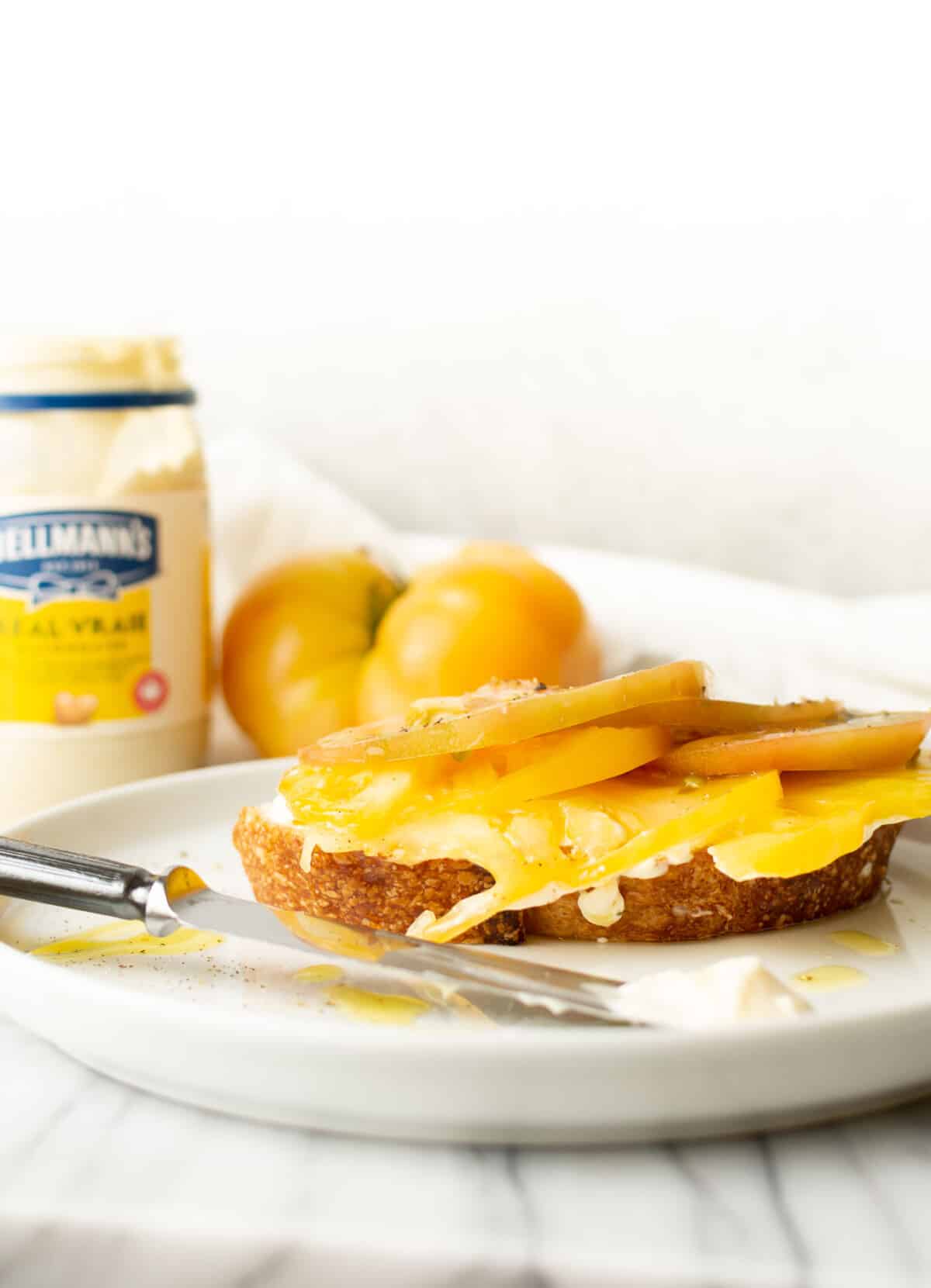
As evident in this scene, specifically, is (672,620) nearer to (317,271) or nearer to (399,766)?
(317,271)

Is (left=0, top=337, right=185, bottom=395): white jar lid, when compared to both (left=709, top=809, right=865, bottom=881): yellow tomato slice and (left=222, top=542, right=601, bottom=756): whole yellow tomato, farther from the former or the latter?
(left=709, top=809, right=865, bottom=881): yellow tomato slice

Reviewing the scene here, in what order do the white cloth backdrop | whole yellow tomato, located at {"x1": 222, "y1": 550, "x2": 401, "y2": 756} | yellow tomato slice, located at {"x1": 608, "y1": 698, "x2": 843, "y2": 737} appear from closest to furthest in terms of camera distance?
yellow tomato slice, located at {"x1": 608, "y1": 698, "x2": 843, "y2": 737} → whole yellow tomato, located at {"x1": 222, "y1": 550, "x2": 401, "y2": 756} → the white cloth backdrop

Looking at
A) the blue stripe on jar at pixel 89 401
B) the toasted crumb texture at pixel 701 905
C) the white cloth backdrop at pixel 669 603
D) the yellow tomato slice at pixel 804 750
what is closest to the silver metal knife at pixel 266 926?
the toasted crumb texture at pixel 701 905

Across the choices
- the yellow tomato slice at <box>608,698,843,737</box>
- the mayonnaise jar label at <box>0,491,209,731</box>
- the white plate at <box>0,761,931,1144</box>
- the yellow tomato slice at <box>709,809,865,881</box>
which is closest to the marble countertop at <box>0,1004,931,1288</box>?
the white plate at <box>0,761,931,1144</box>

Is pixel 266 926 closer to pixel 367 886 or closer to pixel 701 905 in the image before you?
pixel 367 886

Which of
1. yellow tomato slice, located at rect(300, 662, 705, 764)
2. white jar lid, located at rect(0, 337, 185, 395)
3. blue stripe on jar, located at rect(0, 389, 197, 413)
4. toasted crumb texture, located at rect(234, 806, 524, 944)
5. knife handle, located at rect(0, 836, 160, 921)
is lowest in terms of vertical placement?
toasted crumb texture, located at rect(234, 806, 524, 944)

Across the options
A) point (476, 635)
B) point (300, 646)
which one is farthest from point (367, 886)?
point (300, 646)

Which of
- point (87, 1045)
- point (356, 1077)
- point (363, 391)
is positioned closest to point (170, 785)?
point (87, 1045)
